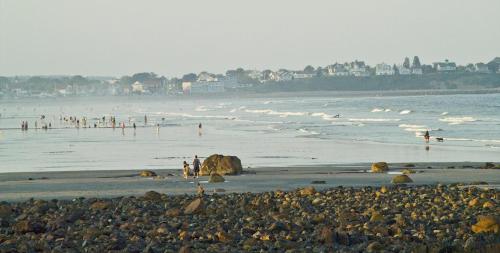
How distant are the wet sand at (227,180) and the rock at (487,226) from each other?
11903 mm

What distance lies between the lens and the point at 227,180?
31953 mm

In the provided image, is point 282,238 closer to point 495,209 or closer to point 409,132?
point 495,209

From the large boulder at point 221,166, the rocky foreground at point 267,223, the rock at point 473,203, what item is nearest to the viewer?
the rocky foreground at point 267,223

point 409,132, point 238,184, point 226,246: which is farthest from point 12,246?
point 409,132

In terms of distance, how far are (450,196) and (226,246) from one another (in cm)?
916

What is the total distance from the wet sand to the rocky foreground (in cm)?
427

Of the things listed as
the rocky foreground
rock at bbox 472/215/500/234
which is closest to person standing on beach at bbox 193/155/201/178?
the rocky foreground

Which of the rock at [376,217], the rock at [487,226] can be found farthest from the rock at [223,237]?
the rock at [487,226]

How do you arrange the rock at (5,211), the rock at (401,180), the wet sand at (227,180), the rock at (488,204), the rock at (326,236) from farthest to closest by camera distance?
the rock at (401,180), the wet sand at (227,180), the rock at (488,204), the rock at (5,211), the rock at (326,236)

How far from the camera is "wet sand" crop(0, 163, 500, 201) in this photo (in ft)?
94.0

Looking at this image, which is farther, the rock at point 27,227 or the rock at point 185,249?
the rock at point 27,227

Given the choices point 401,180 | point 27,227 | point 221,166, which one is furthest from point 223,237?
point 221,166

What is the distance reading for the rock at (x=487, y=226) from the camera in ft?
53.7

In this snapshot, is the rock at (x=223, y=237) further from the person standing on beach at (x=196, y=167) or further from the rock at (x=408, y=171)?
the rock at (x=408, y=171)
